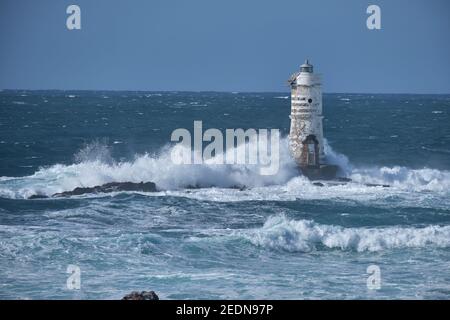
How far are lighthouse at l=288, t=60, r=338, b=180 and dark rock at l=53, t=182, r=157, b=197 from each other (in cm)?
528

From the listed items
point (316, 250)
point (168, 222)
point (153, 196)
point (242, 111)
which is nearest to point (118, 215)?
point (168, 222)

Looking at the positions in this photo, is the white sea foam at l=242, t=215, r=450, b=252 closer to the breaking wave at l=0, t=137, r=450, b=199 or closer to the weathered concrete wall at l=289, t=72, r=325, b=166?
the breaking wave at l=0, t=137, r=450, b=199

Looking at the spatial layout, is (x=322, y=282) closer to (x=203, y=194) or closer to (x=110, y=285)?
(x=110, y=285)

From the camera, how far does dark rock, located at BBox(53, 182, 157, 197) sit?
30.2 meters

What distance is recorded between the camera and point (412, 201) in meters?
29.7

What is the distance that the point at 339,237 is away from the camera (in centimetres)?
2286

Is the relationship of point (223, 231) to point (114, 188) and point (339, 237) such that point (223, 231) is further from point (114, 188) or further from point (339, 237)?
point (114, 188)

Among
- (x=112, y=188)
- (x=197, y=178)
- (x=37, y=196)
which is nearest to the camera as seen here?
(x=37, y=196)

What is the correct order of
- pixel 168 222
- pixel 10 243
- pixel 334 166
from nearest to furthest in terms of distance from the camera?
pixel 10 243 → pixel 168 222 → pixel 334 166

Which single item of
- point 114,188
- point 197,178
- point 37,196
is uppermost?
point 197,178

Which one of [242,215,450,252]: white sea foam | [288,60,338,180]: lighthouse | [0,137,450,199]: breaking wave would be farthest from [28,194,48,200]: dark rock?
[242,215,450,252]: white sea foam

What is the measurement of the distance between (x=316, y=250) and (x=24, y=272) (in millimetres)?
7044

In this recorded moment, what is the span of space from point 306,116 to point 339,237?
9.77 meters

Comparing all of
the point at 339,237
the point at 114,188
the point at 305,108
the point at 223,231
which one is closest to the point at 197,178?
the point at 114,188
